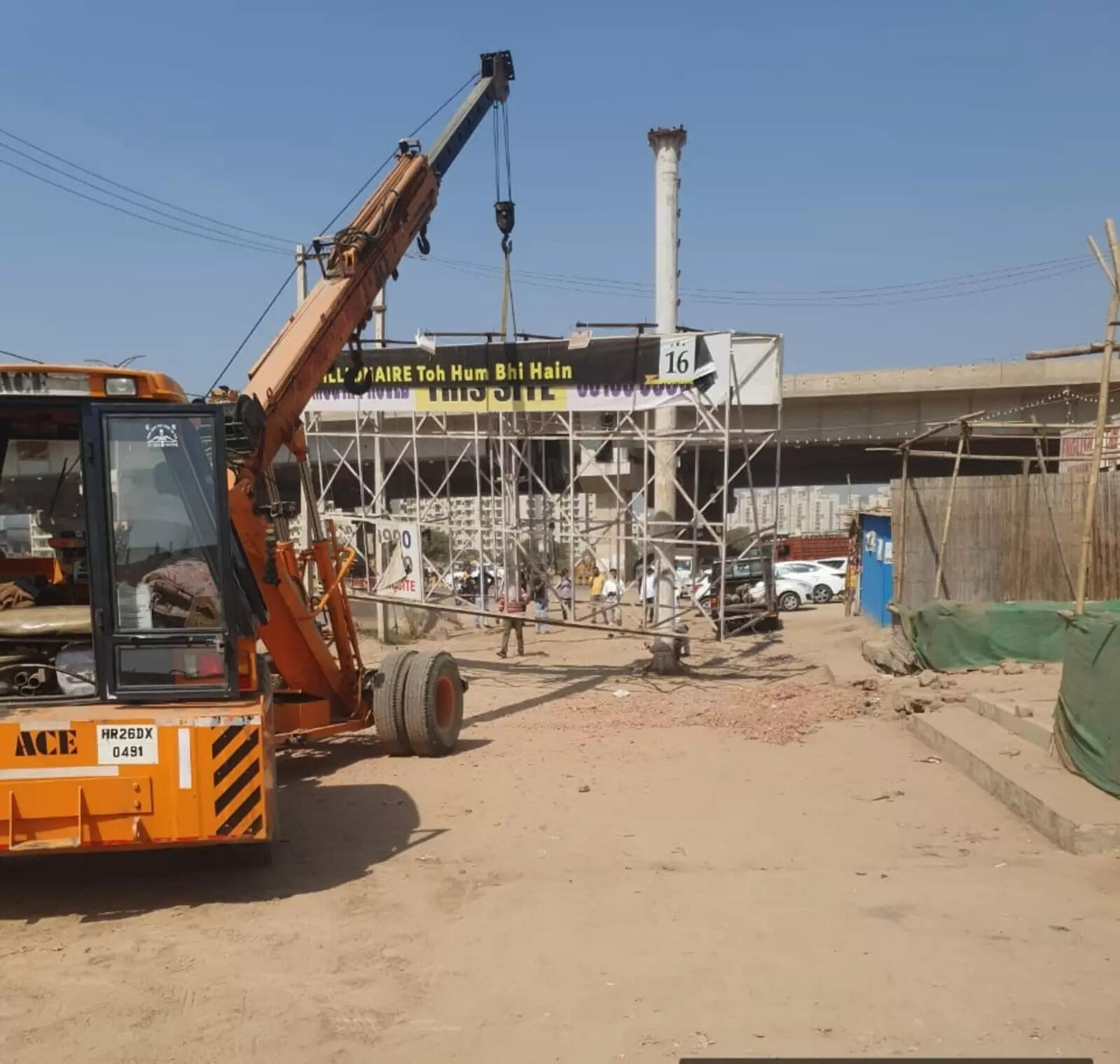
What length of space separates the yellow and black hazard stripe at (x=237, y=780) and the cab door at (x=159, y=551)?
306mm

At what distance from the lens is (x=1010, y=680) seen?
11.8 m

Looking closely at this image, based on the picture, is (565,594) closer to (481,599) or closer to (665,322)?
(481,599)

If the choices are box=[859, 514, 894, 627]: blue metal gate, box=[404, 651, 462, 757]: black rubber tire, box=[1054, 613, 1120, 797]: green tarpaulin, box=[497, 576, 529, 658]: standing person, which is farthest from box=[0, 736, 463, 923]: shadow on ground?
box=[859, 514, 894, 627]: blue metal gate

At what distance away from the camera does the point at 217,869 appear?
6.84 meters

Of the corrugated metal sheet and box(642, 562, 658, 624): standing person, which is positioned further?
box(642, 562, 658, 624): standing person

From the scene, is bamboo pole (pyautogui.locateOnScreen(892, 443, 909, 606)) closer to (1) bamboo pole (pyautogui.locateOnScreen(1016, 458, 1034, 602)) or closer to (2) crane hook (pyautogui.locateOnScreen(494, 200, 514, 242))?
(1) bamboo pole (pyautogui.locateOnScreen(1016, 458, 1034, 602))

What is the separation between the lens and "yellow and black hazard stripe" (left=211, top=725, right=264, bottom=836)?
5828 millimetres

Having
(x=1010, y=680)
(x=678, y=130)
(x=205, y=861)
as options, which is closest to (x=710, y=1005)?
(x=205, y=861)

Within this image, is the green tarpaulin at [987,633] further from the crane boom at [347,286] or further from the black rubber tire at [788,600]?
the black rubber tire at [788,600]

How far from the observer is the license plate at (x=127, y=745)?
18.9 ft

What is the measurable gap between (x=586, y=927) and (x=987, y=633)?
893cm

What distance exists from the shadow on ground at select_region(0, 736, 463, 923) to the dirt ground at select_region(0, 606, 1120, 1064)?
25 millimetres

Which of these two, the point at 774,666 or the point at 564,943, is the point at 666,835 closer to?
the point at 564,943

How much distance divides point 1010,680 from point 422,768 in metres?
6.53
